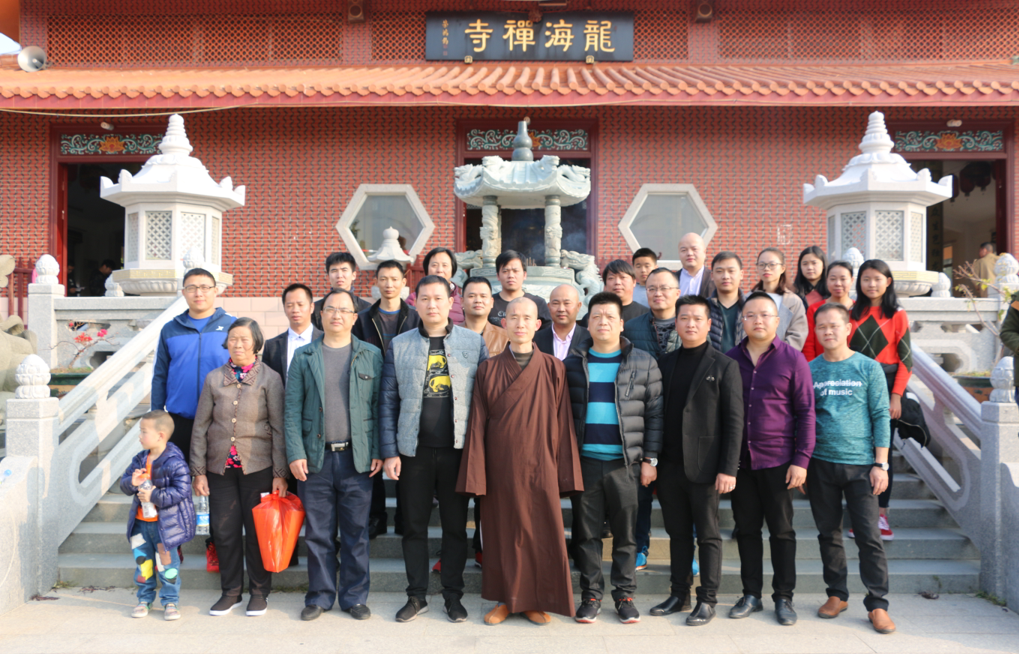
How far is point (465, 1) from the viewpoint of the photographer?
997 cm

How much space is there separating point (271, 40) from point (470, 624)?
9.25 meters

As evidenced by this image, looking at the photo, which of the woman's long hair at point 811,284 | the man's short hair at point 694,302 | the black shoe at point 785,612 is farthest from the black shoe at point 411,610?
the woman's long hair at point 811,284

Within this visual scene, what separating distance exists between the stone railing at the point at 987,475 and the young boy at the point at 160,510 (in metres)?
4.41

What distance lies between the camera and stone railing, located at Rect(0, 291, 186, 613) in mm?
3885

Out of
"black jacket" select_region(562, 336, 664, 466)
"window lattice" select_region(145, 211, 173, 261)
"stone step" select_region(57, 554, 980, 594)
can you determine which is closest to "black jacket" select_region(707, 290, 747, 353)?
"black jacket" select_region(562, 336, 664, 466)

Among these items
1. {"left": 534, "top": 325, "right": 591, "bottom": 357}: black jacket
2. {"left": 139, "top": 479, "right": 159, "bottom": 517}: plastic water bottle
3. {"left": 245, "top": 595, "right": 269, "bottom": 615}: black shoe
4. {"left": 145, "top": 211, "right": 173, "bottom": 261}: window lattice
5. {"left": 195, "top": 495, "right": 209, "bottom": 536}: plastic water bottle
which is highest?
{"left": 145, "top": 211, "right": 173, "bottom": 261}: window lattice

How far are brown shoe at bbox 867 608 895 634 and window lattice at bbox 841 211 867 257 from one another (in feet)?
12.2

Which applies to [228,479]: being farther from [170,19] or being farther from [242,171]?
[170,19]

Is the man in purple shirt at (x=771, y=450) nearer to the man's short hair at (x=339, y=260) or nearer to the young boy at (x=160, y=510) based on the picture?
the man's short hair at (x=339, y=260)

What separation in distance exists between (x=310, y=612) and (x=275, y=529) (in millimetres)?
466

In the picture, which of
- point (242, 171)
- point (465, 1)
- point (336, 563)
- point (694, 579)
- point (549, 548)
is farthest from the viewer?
point (465, 1)

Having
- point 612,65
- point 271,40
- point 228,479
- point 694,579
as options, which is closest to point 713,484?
point 694,579

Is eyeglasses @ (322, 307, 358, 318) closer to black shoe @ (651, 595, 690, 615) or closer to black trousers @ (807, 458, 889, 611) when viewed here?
black shoe @ (651, 595, 690, 615)

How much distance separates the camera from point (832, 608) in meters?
3.67
